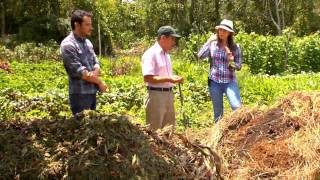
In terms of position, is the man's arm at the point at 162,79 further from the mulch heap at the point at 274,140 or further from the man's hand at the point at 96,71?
the mulch heap at the point at 274,140

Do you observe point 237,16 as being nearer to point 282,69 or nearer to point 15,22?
point 15,22

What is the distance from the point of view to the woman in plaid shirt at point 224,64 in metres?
6.77

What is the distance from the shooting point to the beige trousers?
→ 6.18m

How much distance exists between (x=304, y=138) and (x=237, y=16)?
31.9 m

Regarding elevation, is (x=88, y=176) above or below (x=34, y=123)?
below

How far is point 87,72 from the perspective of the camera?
5.53 m

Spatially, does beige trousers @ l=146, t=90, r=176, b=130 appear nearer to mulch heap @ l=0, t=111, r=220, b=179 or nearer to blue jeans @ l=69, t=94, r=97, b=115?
blue jeans @ l=69, t=94, r=97, b=115

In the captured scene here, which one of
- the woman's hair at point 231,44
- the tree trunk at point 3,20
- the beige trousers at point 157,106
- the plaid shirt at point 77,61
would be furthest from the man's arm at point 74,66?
the tree trunk at point 3,20

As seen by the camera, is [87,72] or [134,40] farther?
[134,40]

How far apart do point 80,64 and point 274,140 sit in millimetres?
2107

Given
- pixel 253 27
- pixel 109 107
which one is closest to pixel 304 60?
pixel 109 107

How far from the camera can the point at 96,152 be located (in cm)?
365

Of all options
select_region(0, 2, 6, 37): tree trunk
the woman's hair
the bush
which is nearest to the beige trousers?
the woman's hair

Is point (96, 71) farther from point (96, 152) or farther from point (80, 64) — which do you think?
point (96, 152)
